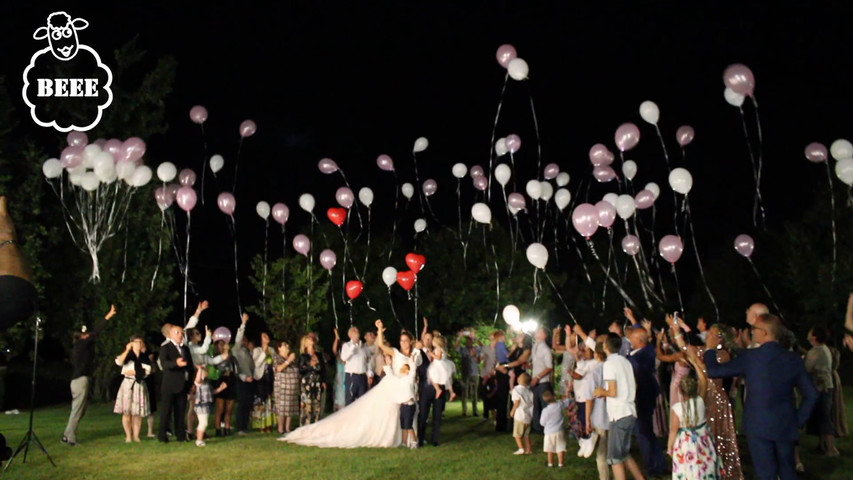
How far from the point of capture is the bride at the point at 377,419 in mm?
11305

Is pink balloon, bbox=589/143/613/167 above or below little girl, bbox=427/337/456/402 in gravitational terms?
above

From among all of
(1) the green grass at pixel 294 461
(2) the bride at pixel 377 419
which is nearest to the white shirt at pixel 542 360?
(1) the green grass at pixel 294 461

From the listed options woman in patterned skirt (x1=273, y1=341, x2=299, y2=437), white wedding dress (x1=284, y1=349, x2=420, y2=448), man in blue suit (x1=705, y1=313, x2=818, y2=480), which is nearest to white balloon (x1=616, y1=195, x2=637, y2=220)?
white wedding dress (x1=284, y1=349, x2=420, y2=448)

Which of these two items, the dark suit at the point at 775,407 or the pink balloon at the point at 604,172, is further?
the pink balloon at the point at 604,172

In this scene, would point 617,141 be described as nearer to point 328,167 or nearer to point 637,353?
point 637,353

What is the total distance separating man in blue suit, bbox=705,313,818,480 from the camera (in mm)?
5957

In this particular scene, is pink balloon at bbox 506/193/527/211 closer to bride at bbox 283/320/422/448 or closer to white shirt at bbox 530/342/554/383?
white shirt at bbox 530/342/554/383

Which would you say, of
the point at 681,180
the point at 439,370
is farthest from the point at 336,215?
the point at 681,180

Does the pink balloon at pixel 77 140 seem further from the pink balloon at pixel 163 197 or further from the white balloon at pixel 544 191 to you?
the white balloon at pixel 544 191

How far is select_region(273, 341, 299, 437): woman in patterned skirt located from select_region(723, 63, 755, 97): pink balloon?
786cm

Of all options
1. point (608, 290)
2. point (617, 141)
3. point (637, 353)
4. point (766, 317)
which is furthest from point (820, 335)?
point (608, 290)

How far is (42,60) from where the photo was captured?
22609mm

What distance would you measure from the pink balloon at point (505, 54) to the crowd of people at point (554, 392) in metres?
4.89

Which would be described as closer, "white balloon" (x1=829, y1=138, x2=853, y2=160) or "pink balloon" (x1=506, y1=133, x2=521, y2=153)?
"white balloon" (x1=829, y1=138, x2=853, y2=160)
